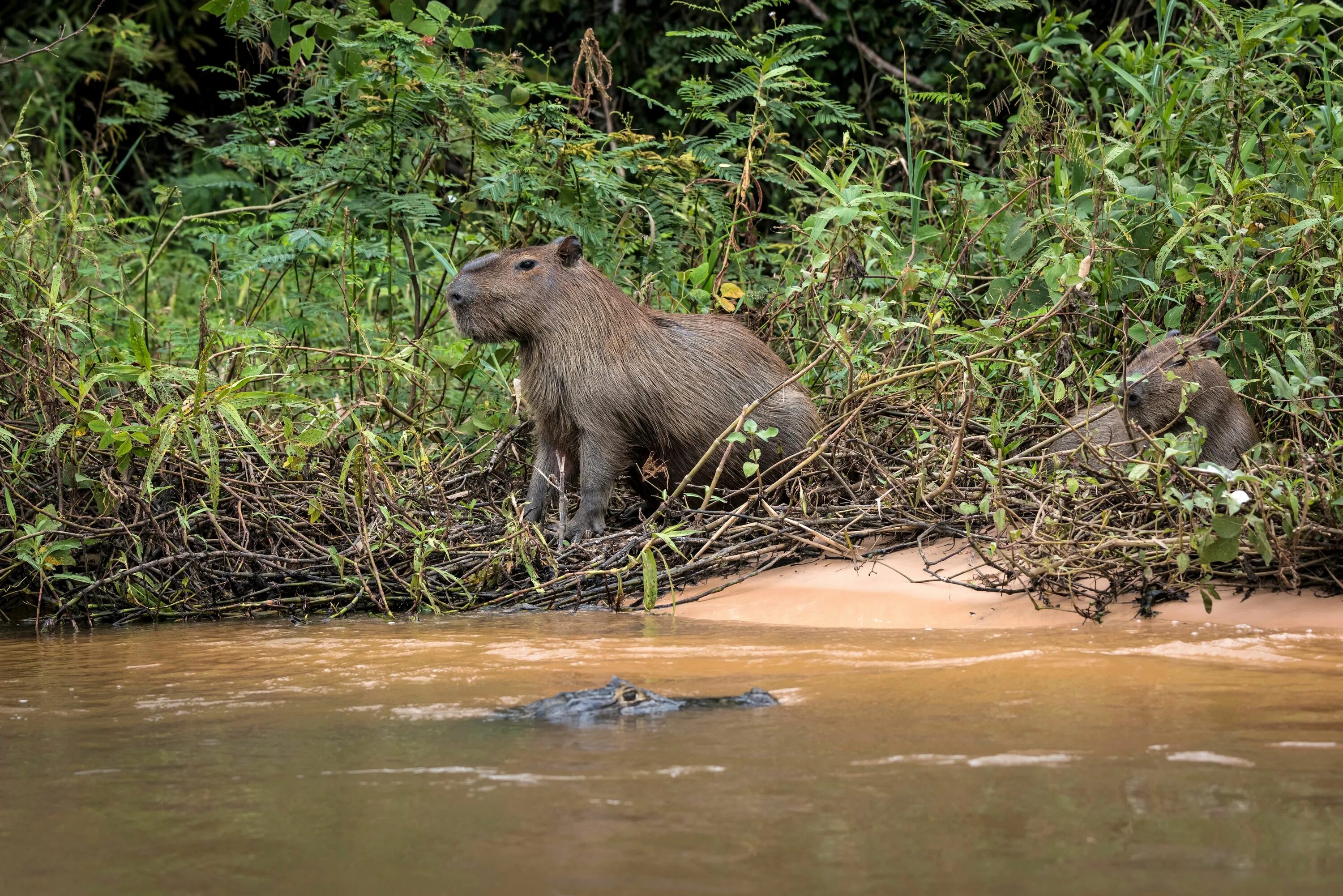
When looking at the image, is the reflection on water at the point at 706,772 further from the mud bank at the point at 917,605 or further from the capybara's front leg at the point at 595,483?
the capybara's front leg at the point at 595,483

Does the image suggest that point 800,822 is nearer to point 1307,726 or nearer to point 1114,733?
point 1114,733

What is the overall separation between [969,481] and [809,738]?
2.22m

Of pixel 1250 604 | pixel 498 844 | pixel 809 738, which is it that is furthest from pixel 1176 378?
pixel 498 844

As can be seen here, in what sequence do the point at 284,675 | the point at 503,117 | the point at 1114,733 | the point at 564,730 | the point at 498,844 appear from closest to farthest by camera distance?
the point at 498,844 → the point at 1114,733 → the point at 564,730 → the point at 284,675 → the point at 503,117

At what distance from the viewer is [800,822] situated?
2031 millimetres

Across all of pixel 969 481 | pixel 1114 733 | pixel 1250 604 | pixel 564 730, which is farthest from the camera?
pixel 969 481

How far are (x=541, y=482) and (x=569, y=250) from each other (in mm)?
841

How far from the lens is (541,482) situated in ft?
16.4

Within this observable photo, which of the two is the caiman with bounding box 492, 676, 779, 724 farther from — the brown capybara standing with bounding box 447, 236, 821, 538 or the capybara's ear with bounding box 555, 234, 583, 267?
the capybara's ear with bounding box 555, 234, 583, 267

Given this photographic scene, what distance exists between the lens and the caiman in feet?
A: 9.01

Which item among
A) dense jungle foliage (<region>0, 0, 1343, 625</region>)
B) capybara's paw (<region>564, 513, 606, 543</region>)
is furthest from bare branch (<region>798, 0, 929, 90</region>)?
capybara's paw (<region>564, 513, 606, 543</region>)

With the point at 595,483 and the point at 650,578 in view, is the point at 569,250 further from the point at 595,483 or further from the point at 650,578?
the point at 650,578

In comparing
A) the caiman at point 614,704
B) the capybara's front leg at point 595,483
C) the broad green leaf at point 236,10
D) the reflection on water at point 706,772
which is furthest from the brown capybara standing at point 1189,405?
the broad green leaf at point 236,10

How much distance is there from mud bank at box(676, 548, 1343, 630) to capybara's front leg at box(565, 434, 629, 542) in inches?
19.7
